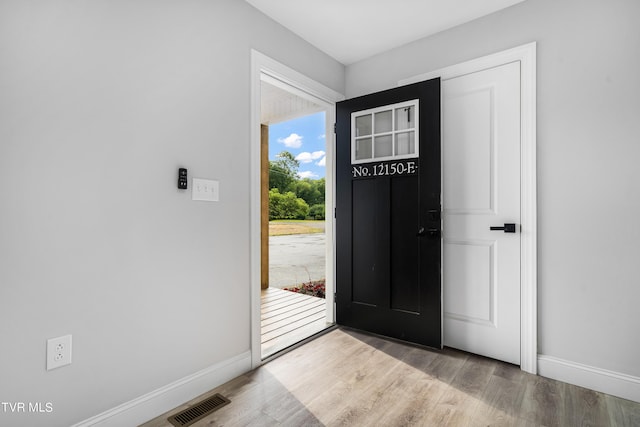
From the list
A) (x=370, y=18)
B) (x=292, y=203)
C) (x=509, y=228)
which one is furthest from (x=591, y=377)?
(x=292, y=203)

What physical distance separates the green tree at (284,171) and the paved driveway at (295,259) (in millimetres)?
1039

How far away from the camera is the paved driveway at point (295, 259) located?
17.7 ft

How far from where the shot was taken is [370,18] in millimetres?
2373

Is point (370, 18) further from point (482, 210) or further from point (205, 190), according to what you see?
point (205, 190)

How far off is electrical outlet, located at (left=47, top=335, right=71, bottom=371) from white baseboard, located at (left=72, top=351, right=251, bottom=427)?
304 millimetres

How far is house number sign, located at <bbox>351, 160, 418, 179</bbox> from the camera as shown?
8.31ft

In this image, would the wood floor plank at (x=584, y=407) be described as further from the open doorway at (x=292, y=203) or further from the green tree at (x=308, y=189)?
the green tree at (x=308, y=189)

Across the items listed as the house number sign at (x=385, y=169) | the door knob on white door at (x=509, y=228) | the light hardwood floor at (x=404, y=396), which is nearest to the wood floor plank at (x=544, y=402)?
the light hardwood floor at (x=404, y=396)

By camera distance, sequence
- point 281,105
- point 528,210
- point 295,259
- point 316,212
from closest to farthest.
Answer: point 528,210 < point 281,105 < point 295,259 < point 316,212

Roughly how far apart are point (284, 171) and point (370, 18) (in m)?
4.19

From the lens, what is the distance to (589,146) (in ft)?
6.33

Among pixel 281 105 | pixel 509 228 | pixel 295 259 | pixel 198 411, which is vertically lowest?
pixel 198 411

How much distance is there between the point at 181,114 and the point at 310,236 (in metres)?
4.83

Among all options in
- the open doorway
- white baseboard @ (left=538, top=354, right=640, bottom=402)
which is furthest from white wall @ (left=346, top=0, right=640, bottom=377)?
the open doorway
